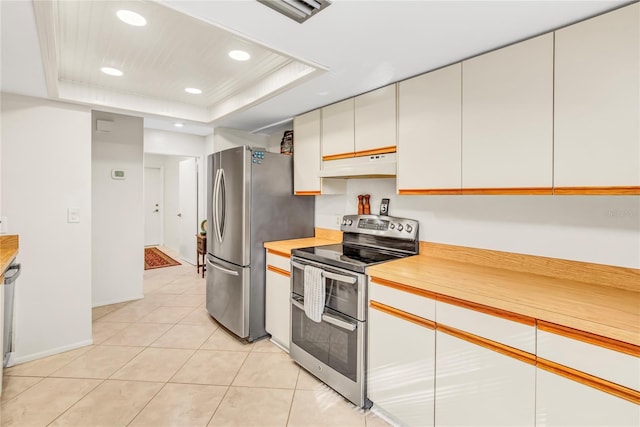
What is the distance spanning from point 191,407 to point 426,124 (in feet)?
7.66

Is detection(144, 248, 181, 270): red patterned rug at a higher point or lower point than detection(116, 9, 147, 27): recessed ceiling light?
lower

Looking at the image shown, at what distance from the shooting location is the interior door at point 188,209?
5621 millimetres

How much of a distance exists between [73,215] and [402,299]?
277 cm

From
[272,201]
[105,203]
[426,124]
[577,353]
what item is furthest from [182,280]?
[577,353]

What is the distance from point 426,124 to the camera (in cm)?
199

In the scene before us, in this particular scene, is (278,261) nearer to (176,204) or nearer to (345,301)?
(345,301)

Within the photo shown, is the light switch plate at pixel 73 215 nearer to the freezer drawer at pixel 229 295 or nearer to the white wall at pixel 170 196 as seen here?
the freezer drawer at pixel 229 295

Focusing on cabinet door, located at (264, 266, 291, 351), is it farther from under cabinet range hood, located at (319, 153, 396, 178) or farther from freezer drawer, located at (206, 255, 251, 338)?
under cabinet range hood, located at (319, 153, 396, 178)

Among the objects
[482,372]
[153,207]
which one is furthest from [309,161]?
[153,207]

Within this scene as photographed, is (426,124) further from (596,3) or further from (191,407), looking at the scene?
(191,407)

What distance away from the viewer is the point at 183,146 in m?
4.91

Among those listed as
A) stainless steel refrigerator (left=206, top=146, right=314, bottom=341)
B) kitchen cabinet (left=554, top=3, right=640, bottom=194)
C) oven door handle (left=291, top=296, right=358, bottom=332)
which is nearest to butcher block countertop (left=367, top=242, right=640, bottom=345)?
oven door handle (left=291, top=296, right=358, bottom=332)

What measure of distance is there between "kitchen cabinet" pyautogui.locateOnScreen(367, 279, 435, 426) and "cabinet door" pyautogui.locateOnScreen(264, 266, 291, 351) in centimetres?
92

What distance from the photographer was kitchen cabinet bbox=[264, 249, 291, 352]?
2.59m
